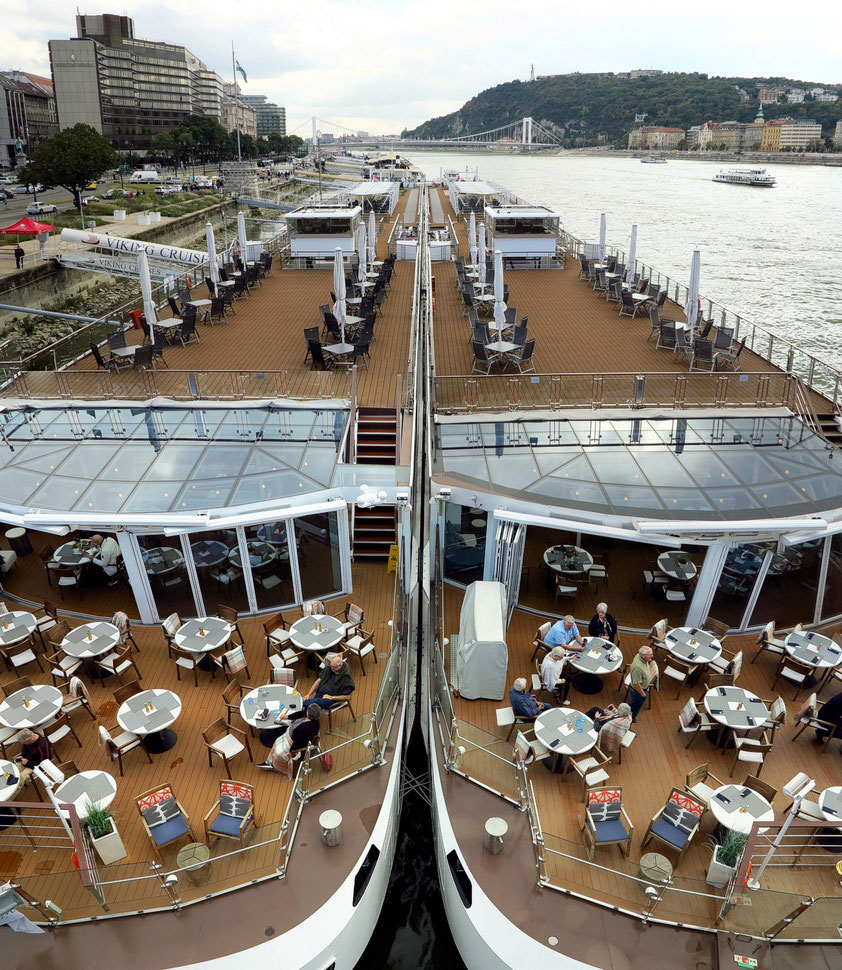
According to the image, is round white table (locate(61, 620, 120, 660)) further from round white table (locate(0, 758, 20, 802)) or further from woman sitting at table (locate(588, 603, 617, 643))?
woman sitting at table (locate(588, 603, 617, 643))

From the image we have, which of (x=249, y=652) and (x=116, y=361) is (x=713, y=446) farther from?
(x=116, y=361)

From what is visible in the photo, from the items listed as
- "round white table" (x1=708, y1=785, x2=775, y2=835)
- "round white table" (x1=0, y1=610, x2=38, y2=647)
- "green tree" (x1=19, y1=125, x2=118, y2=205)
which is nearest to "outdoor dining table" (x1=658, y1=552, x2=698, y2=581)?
"round white table" (x1=708, y1=785, x2=775, y2=835)

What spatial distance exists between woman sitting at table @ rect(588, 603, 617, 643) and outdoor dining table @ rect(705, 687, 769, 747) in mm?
1646

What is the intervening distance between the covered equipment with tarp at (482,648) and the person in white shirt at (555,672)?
55cm

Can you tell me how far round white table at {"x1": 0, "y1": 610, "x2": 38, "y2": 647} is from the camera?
33.6 feet

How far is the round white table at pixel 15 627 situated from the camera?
10234 millimetres

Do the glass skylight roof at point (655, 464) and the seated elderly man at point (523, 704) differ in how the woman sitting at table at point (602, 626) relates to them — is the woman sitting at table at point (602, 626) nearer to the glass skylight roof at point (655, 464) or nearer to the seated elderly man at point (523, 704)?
the glass skylight roof at point (655, 464)

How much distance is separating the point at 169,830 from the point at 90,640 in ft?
12.1

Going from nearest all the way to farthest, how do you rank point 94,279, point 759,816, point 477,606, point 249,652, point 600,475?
point 759,816
point 477,606
point 249,652
point 600,475
point 94,279

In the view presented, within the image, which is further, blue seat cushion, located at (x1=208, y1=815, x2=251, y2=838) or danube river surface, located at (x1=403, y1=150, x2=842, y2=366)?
danube river surface, located at (x1=403, y1=150, x2=842, y2=366)

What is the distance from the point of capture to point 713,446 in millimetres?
12719

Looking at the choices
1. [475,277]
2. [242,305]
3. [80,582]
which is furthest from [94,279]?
[80,582]

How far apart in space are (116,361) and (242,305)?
813cm

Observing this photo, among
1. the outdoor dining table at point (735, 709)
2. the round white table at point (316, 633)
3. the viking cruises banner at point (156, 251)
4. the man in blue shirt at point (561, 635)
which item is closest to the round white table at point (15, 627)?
the round white table at point (316, 633)
